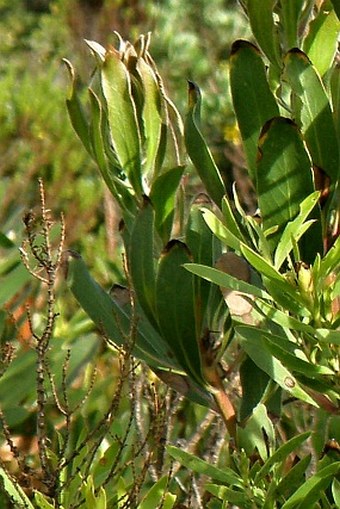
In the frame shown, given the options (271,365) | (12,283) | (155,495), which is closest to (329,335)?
(271,365)

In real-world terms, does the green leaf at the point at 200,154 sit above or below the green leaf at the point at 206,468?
above

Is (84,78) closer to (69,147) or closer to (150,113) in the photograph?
(69,147)

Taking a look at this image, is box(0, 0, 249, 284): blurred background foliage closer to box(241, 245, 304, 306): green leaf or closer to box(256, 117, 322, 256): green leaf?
box(256, 117, 322, 256): green leaf

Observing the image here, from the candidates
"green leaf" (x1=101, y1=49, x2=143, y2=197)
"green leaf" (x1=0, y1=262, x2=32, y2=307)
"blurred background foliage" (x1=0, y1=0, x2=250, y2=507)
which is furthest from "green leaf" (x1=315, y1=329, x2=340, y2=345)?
"green leaf" (x1=0, y1=262, x2=32, y2=307)

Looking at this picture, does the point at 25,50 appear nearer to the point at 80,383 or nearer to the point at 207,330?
the point at 80,383

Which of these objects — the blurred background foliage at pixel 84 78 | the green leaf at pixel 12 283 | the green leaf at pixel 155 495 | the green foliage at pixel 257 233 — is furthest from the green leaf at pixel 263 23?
the blurred background foliage at pixel 84 78

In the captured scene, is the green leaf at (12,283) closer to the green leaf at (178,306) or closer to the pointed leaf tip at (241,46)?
the green leaf at (178,306)
